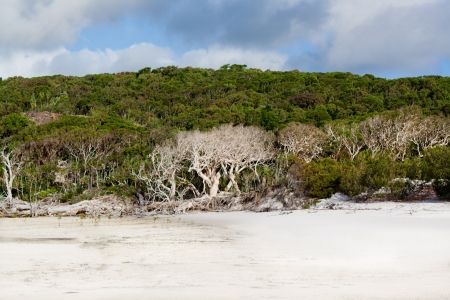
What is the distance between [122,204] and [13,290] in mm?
27385

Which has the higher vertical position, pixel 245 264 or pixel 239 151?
pixel 239 151

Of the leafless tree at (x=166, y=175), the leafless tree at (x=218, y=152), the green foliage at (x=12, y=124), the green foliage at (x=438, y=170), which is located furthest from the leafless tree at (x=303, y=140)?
the green foliage at (x=12, y=124)

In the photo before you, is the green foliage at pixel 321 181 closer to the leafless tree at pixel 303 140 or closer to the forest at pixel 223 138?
the forest at pixel 223 138

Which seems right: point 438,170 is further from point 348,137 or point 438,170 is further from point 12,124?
point 12,124

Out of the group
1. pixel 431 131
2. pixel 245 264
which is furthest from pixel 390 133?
pixel 245 264

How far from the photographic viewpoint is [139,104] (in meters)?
75.6

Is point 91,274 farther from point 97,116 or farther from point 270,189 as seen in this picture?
point 97,116

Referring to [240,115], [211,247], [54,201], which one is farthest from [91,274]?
[240,115]

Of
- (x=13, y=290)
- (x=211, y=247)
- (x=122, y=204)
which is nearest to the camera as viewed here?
(x=13, y=290)

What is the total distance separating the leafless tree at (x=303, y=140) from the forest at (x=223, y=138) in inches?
5.0

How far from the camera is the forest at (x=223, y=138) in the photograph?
28516 millimetres

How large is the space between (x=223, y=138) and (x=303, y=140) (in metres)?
9.33

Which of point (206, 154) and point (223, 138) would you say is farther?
point (223, 138)

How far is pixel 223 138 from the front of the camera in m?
36.4
